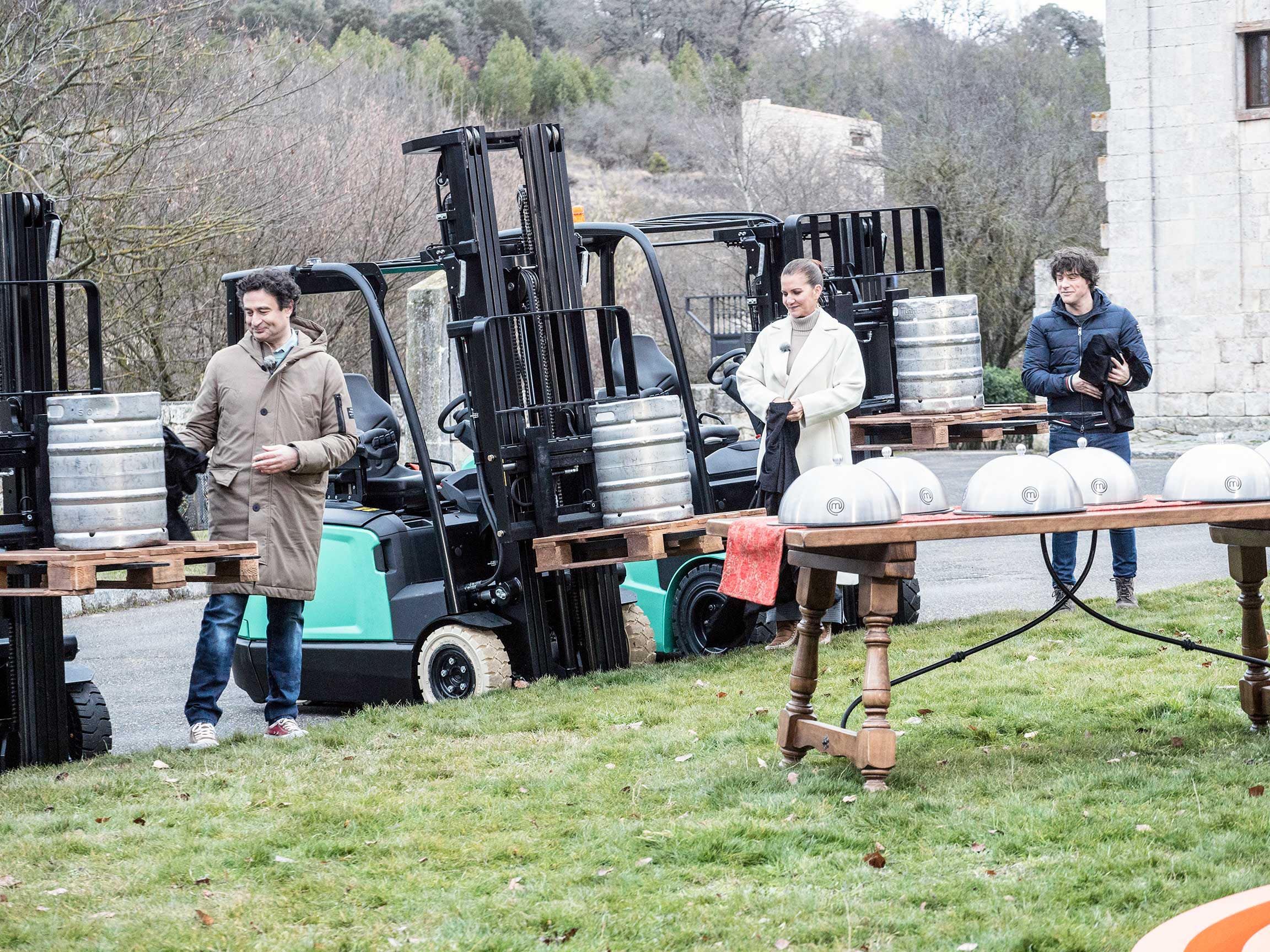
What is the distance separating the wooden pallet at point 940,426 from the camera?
959 cm

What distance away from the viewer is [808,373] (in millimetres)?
8062

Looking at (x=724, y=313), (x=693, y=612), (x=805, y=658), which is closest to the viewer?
(x=805, y=658)

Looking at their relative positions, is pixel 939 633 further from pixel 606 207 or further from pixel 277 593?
pixel 606 207

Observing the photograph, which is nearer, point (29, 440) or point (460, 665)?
point (29, 440)

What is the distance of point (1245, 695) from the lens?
6.34 m

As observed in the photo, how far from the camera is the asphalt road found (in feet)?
28.5

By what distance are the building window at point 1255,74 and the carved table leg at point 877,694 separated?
18242mm

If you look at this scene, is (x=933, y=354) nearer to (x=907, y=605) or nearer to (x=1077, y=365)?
(x=1077, y=365)

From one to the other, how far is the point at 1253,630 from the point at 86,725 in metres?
4.97

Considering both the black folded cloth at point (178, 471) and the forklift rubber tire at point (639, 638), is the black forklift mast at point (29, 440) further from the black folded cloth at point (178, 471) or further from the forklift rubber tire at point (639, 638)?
the forklift rubber tire at point (639, 638)

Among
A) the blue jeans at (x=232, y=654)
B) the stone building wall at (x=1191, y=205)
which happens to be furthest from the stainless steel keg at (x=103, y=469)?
the stone building wall at (x=1191, y=205)

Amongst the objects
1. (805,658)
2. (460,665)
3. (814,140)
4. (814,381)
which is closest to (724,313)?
(814,140)

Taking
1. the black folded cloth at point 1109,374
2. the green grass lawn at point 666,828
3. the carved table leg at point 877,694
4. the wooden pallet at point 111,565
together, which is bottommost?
the green grass lawn at point 666,828

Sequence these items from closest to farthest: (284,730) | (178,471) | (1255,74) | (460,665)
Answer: (178,471)
(284,730)
(460,665)
(1255,74)
